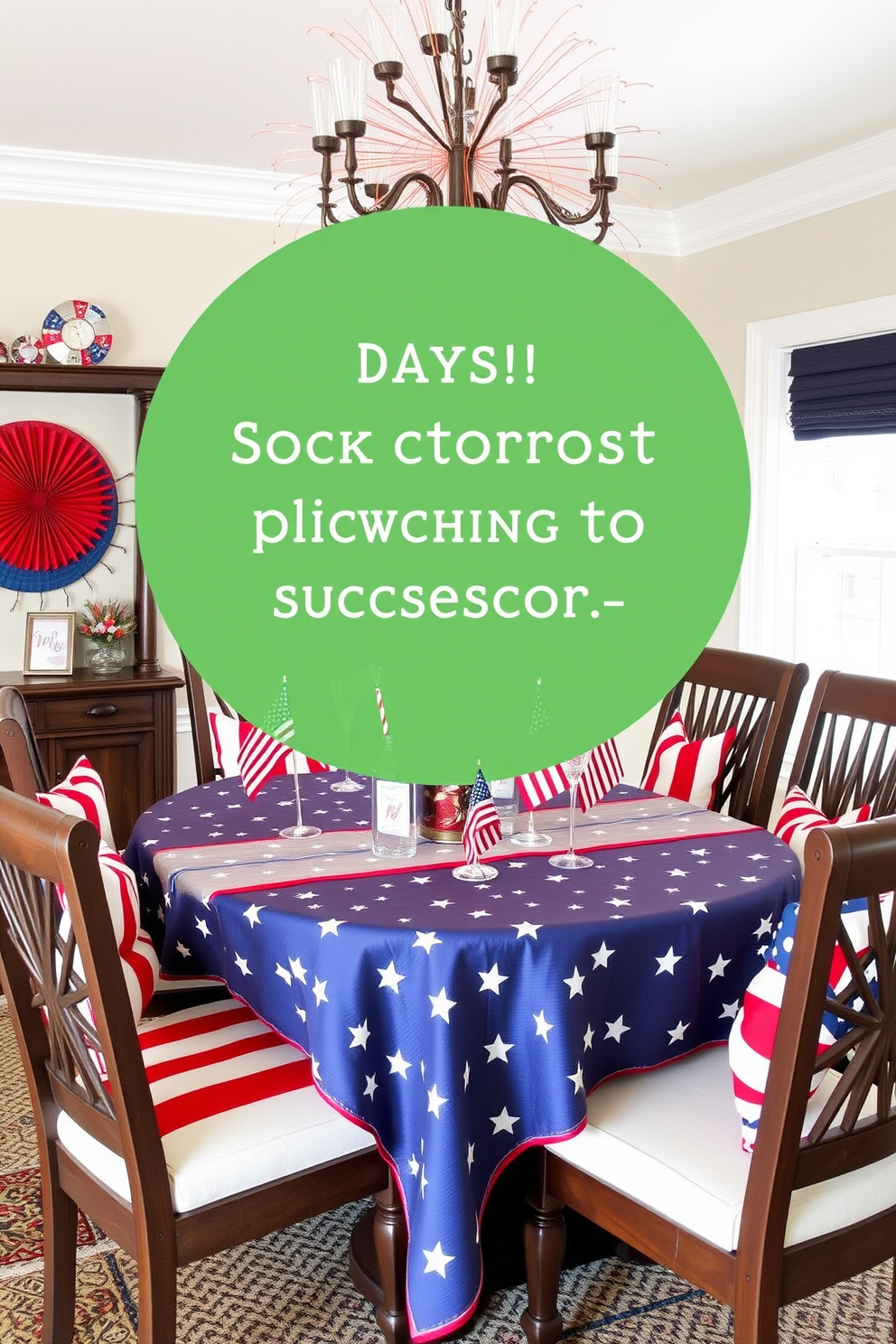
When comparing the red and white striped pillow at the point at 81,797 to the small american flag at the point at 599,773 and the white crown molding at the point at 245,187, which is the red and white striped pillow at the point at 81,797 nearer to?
the small american flag at the point at 599,773

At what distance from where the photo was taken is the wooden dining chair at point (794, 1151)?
1405 mm

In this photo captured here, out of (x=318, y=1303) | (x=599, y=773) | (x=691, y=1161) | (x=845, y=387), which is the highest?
(x=845, y=387)

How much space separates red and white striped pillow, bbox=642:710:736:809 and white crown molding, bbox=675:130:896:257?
222cm

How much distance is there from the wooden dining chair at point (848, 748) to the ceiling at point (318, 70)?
5.33ft

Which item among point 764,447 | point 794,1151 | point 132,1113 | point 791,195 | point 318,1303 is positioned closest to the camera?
point 794,1151

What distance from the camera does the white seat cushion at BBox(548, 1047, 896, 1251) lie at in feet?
5.10

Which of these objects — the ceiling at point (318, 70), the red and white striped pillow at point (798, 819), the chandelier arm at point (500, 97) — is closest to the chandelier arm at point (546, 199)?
the chandelier arm at point (500, 97)

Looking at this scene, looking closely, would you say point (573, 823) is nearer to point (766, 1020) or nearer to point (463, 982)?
point (463, 982)

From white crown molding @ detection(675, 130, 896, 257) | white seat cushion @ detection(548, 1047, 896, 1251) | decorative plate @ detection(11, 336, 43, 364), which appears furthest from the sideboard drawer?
white crown molding @ detection(675, 130, 896, 257)

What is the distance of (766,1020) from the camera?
1.53 metres

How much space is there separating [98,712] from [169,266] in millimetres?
1684
